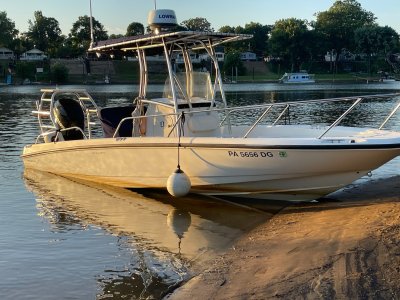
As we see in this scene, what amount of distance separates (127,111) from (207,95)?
6.64 ft

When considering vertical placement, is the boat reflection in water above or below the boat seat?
below

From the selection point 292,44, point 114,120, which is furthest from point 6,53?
point 114,120

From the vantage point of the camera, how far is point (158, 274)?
281 inches

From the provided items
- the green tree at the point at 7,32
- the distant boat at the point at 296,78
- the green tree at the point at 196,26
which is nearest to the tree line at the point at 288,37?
the green tree at the point at 7,32

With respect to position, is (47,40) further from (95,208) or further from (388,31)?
(95,208)

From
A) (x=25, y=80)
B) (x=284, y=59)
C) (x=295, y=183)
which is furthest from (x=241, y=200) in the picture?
(x=284, y=59)

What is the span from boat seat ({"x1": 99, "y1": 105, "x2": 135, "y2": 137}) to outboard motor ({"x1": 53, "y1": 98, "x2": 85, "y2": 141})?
1477mm

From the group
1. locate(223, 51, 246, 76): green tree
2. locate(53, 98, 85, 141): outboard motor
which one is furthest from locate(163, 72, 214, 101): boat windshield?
locate(223, 51, 246, 76): green tree

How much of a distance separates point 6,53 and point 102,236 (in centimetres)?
12474

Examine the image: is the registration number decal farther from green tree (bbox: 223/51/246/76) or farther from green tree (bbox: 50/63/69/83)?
Answer: green tree (bbox: 223/51/246/76)

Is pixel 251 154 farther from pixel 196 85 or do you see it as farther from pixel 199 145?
pixel 196 85

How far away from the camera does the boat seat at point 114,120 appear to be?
1226 centimetres

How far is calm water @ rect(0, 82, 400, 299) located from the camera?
693cm

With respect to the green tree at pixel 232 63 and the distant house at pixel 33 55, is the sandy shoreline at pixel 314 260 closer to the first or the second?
the green tree at pixel 232 63
